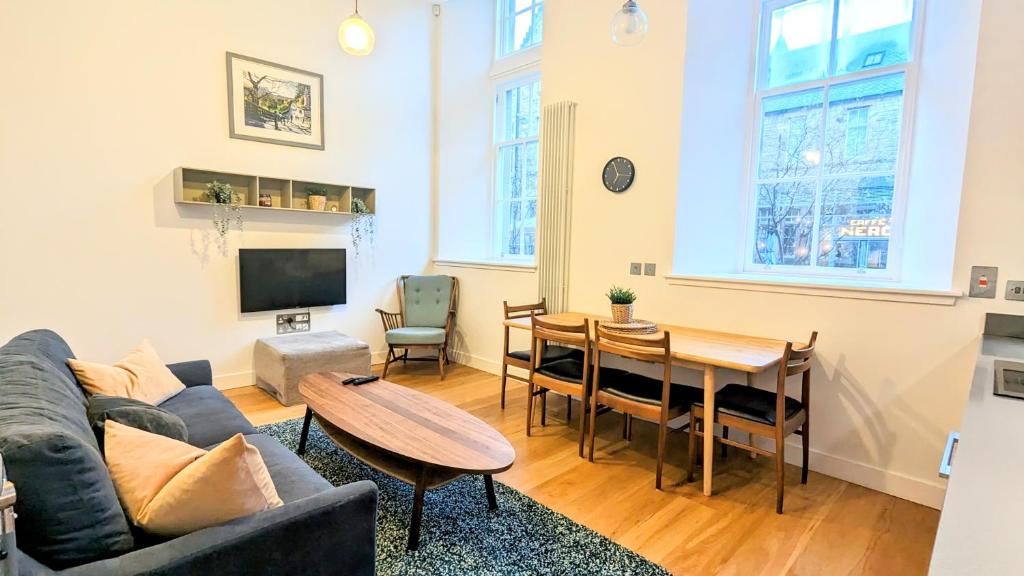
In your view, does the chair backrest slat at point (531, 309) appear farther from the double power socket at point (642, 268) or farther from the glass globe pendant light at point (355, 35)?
the glass globe pendant light at point (355, 35)

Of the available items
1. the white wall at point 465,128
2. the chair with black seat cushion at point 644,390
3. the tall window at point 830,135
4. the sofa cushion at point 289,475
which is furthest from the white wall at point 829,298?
the sofa cushion at point 289,475

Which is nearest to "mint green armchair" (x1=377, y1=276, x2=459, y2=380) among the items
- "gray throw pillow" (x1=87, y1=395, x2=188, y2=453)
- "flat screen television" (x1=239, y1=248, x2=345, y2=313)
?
"flat screen television" (x1=239, y1=248, x2=345, y2=313)

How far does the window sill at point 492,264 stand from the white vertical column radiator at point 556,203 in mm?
220

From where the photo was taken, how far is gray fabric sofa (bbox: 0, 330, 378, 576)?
1020 millimetres

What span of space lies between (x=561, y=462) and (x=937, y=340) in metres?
2.10

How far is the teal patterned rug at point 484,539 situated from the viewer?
1918 mm

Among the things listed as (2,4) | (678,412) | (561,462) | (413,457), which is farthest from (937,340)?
(2,4)

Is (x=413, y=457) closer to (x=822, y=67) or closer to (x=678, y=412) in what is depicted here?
(x=678, y=412)

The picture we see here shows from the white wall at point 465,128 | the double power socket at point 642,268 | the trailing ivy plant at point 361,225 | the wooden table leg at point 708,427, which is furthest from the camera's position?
the white wall at point 465,128

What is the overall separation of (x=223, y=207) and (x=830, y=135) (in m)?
4.70

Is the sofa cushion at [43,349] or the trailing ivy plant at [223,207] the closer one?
the sofa cushion at [43,349]

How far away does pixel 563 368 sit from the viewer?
3.29 meters

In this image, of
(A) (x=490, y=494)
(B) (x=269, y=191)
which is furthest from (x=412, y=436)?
(B) (x=269, y=191)

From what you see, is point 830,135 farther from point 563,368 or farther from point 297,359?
point 297,359
